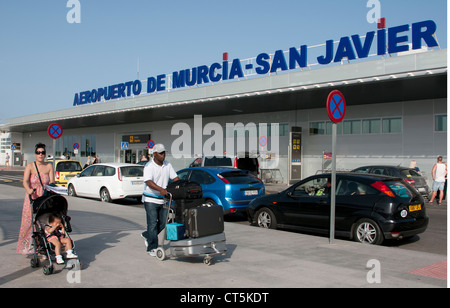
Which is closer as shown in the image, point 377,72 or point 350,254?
point 350,254

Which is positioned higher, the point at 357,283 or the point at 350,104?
the point at 350,104

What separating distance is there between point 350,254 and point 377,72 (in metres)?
12.6

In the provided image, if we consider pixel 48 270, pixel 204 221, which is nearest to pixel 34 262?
pixel 48 270

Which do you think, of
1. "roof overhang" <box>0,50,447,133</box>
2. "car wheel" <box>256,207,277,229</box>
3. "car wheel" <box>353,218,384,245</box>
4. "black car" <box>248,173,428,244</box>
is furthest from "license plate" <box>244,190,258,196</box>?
"roof overhang" <box>0,50,447,133</box>

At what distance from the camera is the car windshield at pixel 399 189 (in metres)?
8.09

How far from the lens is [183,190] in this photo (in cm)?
595

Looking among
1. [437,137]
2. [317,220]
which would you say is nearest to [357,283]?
[317,220]

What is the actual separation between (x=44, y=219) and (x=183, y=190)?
190 cm

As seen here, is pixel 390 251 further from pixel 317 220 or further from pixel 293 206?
pixel 293 206

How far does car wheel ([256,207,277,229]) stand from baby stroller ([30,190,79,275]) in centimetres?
511

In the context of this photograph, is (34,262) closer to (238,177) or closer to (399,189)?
(238,177)

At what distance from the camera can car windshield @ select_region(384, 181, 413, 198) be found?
8.09 metres

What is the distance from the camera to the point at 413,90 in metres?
19.1
